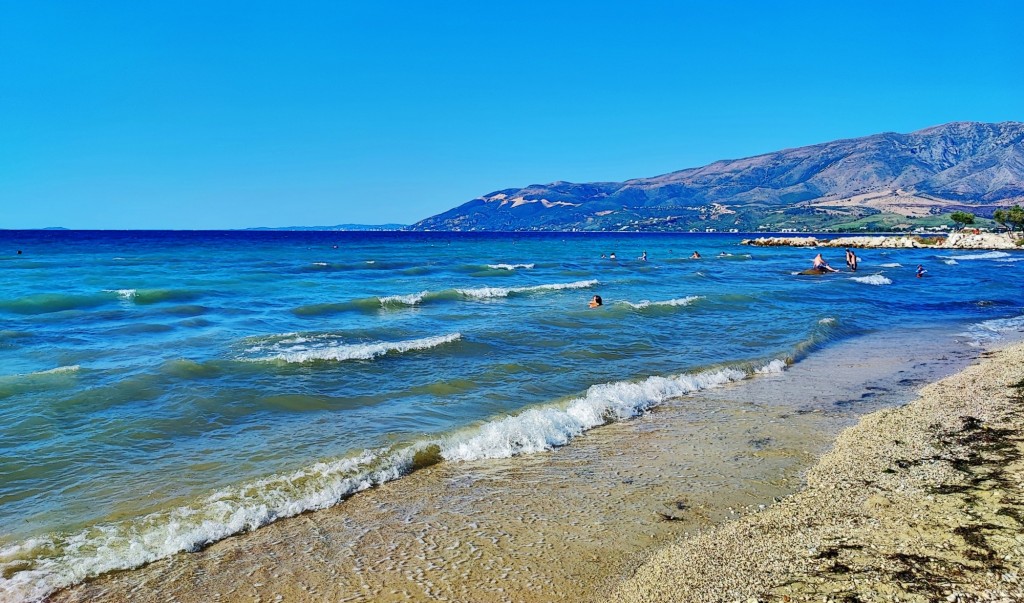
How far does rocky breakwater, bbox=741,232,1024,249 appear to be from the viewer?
73312 millimetres

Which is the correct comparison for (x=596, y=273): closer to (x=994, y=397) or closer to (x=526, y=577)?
(x=994, y=397)

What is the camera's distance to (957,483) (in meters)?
6.36

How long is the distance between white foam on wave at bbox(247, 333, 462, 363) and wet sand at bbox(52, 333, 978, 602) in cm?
722

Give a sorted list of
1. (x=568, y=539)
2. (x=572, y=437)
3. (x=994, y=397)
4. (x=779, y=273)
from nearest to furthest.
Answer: (x=568, y=539) → (x=572, y=437) → (x=994, y=397) → (x=779, y=273)

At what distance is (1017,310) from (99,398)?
31.6 m

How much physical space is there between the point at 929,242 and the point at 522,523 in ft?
321

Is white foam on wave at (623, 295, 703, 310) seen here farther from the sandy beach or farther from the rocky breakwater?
the rocky breakwater

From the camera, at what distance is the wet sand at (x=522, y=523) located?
515 centimetres

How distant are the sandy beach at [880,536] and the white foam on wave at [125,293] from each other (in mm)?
29165

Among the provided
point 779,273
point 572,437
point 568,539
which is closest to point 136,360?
point 572,437

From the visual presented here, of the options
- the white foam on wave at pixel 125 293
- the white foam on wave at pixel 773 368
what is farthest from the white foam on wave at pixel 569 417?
the white foam on wave at pixel 125 293

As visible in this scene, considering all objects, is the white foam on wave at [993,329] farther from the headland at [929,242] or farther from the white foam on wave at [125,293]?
the headland at [929,242]

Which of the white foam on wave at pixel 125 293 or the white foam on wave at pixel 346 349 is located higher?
the white foam on wave at pixel 125 293

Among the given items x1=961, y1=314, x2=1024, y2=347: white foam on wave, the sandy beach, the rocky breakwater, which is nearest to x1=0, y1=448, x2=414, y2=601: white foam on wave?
the sandy beach
